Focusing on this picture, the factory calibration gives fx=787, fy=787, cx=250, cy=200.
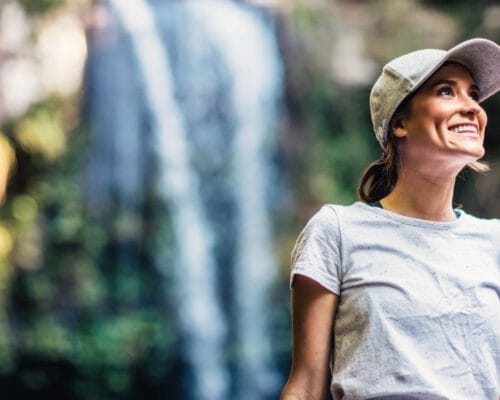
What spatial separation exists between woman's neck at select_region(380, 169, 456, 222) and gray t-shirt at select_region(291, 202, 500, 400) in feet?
0.08

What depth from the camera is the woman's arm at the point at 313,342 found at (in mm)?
1009

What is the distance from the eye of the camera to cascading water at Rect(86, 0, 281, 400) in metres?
5.47

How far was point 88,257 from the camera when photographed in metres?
5.41

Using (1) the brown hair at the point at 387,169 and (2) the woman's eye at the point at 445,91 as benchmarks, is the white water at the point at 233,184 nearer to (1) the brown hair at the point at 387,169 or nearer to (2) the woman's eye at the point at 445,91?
(1) the brown hair at the point at 387,169

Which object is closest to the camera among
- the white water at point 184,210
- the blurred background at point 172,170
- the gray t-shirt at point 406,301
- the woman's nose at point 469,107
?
the gray t-shirt at point 406,301

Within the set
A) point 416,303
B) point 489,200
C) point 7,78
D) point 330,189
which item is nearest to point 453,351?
point 416,303

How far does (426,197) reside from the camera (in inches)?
42.1

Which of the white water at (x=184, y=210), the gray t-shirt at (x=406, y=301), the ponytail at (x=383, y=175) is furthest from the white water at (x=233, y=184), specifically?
the gray t-shirt at (x=406, y=301)

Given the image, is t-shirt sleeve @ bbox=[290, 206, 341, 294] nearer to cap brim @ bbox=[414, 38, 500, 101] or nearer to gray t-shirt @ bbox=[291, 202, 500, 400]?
gray t-shirt @ bbox=[291, 202, 500, 400]

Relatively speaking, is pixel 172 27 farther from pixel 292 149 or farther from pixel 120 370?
pixel 120 370

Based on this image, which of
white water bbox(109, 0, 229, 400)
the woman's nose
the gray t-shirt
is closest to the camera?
the gray t-shirt

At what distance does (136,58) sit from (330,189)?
1.78 meters

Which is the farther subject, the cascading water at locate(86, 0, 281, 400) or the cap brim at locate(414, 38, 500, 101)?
the cascading water at locate(86, 0, 281, 400)

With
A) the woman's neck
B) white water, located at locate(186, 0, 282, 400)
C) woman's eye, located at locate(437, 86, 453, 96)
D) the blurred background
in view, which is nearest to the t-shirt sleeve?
the woman's neck
